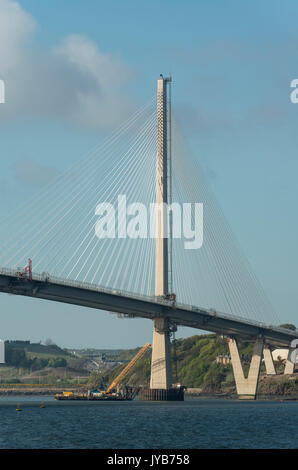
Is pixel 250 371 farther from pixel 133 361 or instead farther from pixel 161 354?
pixel 133 361

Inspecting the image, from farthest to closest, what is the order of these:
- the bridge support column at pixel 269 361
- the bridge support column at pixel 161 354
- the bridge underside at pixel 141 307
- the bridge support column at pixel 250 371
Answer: the bridge support column at pixel 269 361
the bridge support column at pixel 250 371
the bridge support column at pixel 161 354
the bridge underside at pixel 141 307

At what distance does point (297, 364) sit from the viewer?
7274 inches

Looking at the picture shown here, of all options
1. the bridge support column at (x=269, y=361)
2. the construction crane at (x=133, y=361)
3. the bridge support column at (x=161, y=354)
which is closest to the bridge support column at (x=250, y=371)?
the bridge support column at (x=269, y=361)

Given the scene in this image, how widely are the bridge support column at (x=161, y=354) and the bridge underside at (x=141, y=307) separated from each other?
170cm

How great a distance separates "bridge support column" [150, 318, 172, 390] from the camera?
125 metres

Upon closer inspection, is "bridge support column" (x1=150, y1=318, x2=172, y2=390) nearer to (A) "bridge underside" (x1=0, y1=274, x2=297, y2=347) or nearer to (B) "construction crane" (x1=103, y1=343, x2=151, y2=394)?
(A) "bridge underside" (x1=0, y1=274, x2=297, y2=347)

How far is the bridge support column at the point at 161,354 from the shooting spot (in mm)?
125312

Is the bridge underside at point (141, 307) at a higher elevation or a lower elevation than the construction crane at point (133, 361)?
higher

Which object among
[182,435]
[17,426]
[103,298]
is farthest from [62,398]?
[182,435]

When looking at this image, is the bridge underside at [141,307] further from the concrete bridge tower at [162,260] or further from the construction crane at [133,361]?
the construction crane at [133,361]

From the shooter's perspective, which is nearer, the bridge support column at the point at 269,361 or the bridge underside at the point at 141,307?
the bridge underside at the point at 141,307
